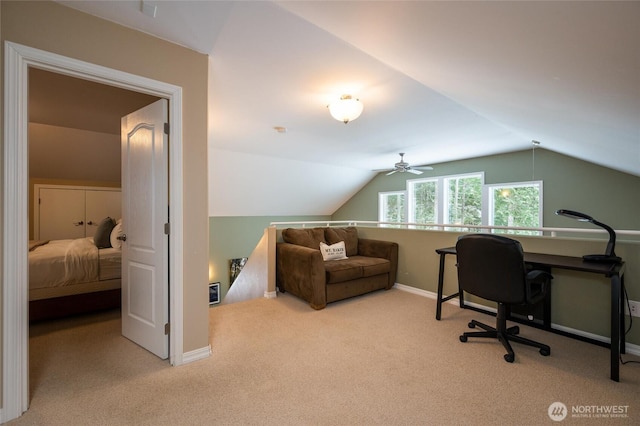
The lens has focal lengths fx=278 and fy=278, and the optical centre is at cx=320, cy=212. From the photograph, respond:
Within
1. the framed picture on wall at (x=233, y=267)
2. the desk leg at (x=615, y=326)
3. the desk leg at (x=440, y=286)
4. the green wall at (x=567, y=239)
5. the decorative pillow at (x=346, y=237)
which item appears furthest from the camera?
the framed picture on wall at (x=233, y=267)

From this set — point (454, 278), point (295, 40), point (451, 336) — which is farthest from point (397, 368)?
point (295, 40)

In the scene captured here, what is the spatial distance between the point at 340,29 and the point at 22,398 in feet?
9.41

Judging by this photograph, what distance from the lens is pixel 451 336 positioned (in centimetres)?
256

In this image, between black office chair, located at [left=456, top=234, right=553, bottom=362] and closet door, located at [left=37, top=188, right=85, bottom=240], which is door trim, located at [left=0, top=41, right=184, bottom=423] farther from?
closet door, located at [left=37, top=188, right=85, bottom=240]

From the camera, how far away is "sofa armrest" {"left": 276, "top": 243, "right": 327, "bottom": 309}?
3184 millimetres

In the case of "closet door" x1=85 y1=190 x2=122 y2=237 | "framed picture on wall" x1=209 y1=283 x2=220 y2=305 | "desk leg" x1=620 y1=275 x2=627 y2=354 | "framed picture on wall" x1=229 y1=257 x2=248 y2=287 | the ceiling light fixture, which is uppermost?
the ceiling light fixture

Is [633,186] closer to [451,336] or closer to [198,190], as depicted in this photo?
[451,336]

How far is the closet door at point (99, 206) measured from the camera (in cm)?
452

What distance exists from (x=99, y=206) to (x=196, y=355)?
3.86m

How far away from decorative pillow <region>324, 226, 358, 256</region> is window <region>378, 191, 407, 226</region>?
3.20 m

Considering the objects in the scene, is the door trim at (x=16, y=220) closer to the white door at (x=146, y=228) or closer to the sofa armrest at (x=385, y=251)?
the white door at (x=146, y=228)

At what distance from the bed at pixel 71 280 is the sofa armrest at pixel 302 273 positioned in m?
1.83

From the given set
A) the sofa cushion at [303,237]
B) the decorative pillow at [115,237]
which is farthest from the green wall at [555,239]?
the decorative pillow at [115,237]

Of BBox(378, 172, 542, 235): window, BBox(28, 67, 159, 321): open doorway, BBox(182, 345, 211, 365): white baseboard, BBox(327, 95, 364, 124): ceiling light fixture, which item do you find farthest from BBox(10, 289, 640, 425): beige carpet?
BBox(378, 172, 542, 235): window
